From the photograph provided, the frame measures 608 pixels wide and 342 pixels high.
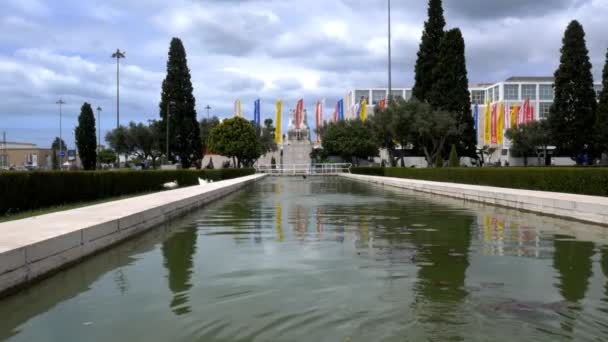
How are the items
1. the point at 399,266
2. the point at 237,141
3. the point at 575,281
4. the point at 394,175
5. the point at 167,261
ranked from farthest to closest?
the point at 237,141, the point at 394,175, the point at 167,261, the point at 399,266, the point at 575,281

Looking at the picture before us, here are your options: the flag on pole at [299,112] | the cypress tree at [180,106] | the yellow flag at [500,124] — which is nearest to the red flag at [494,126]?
the yellow flag at [500,124]

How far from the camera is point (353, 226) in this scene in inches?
440

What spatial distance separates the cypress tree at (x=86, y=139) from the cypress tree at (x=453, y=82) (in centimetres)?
3431

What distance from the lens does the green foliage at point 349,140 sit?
7419 centimetres

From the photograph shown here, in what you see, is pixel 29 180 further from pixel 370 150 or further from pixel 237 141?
pixel 370 150

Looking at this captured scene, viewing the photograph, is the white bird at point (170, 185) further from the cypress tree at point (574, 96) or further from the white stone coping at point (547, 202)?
the cypress tree at point (574, 96)

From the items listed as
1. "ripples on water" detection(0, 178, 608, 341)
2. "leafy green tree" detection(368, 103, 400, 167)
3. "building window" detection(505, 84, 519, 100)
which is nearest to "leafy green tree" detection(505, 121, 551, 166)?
"building window" detection(505, 84, 519, 100)

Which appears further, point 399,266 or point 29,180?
point 29,180

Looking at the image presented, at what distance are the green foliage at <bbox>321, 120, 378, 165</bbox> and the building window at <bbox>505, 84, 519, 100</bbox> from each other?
113 ft

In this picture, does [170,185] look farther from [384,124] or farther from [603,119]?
[603,119]

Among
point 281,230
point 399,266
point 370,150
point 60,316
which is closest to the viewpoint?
point 60,316

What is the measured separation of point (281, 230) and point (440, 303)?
231 inches

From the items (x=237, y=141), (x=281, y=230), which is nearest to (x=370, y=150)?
(x=237, y=141)

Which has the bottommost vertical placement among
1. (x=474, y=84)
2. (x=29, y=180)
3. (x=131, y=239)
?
(x=131, y=239)
